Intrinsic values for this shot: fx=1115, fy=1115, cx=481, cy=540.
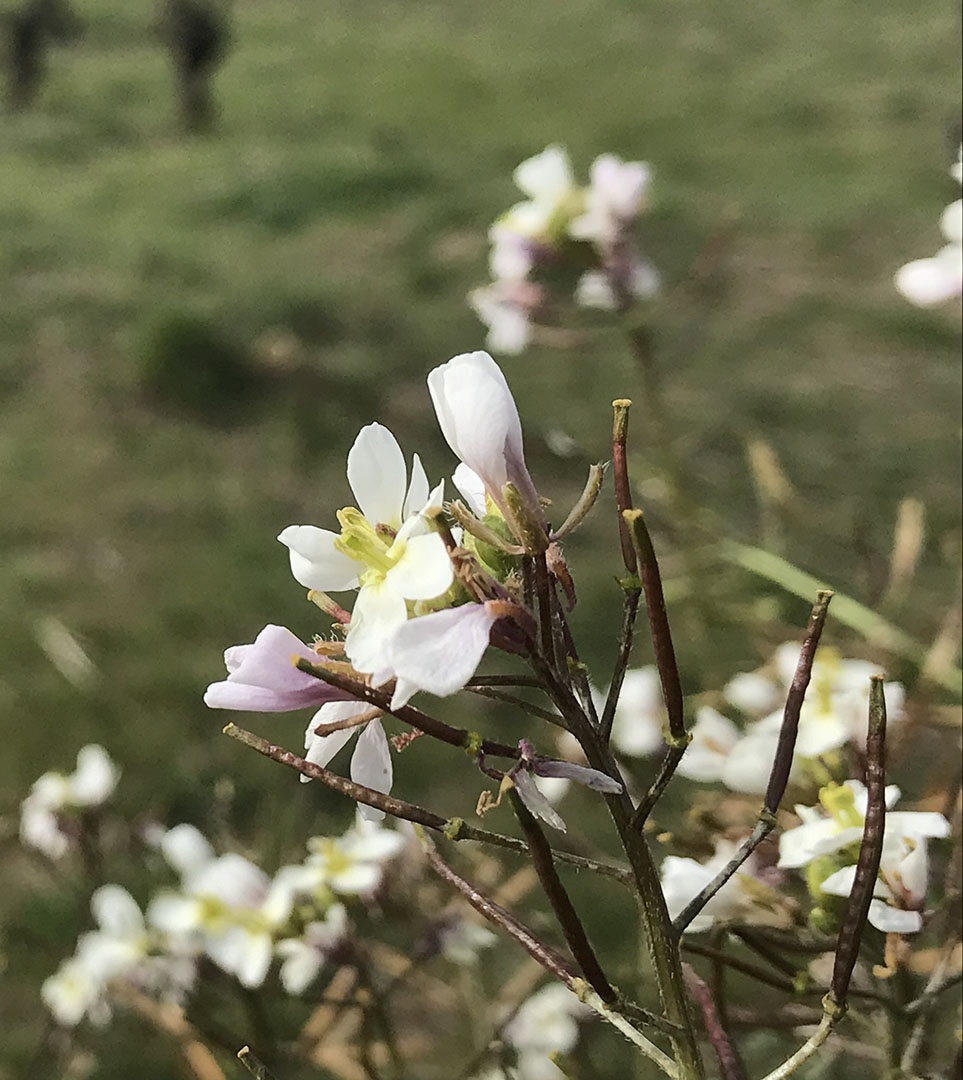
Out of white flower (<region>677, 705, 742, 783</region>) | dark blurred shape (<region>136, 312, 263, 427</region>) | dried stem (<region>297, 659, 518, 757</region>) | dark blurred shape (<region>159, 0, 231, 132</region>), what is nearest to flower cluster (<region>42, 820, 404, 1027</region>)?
white flower (<region>677, 705, 742, 783</region>)

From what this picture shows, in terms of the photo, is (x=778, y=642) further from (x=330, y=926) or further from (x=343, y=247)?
(x=343, y=247)

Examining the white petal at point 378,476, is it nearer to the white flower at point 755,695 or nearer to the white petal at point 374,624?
the white petal at point 374,624

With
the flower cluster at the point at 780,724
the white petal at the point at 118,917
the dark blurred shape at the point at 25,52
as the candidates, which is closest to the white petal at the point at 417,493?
the flower cluster at the point at 780,724

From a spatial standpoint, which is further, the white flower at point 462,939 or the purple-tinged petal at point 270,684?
the white flower at point 462,939

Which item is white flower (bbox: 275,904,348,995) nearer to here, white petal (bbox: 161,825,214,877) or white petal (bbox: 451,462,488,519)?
white petal (bbox: 161,825,214,877)

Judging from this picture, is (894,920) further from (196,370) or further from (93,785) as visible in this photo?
(196,370)
